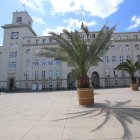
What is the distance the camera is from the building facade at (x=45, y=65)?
178 feet

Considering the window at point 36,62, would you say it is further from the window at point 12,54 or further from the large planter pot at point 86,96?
the large planter pot at point 86,96

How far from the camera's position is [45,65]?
56.5 meters

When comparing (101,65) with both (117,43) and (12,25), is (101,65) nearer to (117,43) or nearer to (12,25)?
(117,43)

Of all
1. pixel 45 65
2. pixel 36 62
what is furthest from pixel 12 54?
pixel 45 65

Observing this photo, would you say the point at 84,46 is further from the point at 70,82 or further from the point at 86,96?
the point at 70,82

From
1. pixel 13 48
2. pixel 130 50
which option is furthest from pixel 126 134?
pixel 13 48

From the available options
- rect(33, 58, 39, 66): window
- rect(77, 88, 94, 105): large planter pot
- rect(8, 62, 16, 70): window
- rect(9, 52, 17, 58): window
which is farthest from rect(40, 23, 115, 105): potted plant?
rect(9, 52, 17, 58): window

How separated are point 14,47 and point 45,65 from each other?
42.1 feet

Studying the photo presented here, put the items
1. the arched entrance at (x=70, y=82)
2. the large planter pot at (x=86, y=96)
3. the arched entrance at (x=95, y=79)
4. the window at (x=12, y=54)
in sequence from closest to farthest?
1. the large planter pot at (x=86, y=96)
2. the arched entrance at (x=95, y=79)
3. the arched entrance at (x=70, y=82)
4. the window at (x=12, y=54)

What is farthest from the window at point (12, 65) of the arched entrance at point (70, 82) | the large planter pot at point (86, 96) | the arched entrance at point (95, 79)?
the large planter pot at point (86, 96)

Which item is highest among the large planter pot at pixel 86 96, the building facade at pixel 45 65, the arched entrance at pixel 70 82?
the building facade at pixel 45 65

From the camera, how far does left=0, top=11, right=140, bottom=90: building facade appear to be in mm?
54125

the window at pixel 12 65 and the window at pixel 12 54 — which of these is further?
the window at pixel 12 54

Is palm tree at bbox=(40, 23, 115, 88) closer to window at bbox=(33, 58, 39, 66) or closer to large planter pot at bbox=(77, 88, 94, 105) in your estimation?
large planter pot at bbox=(77, 88, 94, 105)
